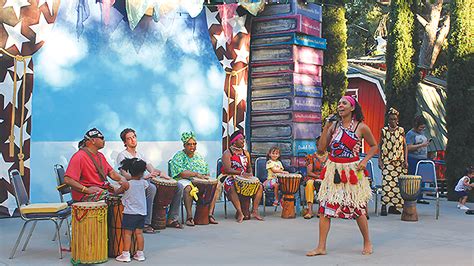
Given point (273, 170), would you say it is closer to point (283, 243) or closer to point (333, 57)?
point (283, 243)

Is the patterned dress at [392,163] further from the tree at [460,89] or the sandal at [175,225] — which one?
the sandal at [175,225]

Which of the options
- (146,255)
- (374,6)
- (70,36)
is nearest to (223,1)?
(70,36)

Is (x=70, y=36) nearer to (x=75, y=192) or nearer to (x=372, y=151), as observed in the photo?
(x=75, y=192)

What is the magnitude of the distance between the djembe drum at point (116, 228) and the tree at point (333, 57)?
765cm

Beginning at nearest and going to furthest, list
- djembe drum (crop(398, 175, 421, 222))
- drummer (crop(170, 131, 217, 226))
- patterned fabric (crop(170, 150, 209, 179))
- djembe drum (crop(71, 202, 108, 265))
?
djembe drum (crop(71, 202, 108, 265)) < drummer (crop(170, 131, 217, 226)) < patterned fabric (crop(170, 150, 209, 179)) < djembe drum (crop(398, 175, 421, 222))

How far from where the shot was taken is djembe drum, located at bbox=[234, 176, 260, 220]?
8.92m

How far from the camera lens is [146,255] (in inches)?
254

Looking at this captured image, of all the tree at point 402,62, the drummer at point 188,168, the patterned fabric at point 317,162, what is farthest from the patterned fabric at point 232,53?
the tree at point 402,62

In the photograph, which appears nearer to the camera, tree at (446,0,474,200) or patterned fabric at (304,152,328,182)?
patterned fabric at (304,152,328,182)

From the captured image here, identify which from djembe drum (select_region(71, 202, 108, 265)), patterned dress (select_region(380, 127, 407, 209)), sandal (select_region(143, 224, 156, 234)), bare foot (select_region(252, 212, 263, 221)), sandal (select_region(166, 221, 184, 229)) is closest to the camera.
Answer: djembe drum (select_region(71, 202, 108, 265))

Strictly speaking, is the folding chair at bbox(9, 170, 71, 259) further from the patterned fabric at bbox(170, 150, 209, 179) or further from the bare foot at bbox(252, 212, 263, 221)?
the bare foot at bbox(252, 212, 263, 221)

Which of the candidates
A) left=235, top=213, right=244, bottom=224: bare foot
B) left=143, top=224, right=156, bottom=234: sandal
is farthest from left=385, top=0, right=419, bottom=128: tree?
Answer: left=143, top=224, right=156, bottom=234: sandal

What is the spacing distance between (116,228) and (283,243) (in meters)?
1.94

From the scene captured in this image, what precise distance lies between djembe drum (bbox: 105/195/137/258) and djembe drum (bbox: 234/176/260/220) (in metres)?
2.78
